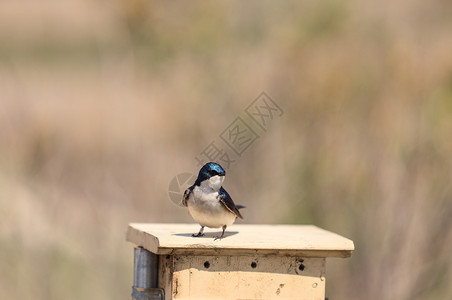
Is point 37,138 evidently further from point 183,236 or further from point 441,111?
point 183,236

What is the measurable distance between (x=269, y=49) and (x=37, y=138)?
2.04 meters

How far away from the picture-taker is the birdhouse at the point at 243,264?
115 inches

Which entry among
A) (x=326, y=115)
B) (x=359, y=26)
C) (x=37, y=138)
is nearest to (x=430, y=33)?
(x=359, y=26)

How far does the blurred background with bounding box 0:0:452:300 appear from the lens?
604cm

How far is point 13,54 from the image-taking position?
757cm

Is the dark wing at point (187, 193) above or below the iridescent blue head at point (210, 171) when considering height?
below

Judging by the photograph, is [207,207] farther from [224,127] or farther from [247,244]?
[224,127]

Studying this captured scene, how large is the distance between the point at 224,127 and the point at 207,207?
3495mm

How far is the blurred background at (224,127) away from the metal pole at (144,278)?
288 cm

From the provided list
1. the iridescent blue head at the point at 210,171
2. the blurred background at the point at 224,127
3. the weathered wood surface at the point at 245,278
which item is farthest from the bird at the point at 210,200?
the blurred background at the point at 224,127

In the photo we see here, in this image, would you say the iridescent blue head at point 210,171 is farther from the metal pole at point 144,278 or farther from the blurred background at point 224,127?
the blurred background at point 224,127

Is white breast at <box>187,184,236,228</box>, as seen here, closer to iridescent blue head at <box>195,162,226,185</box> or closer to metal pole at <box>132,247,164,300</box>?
iridescent blue head at <box>195,162,226,185</box>

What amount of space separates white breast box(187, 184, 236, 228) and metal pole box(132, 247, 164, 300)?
264mm

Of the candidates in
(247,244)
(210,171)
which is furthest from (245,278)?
(210,171)
